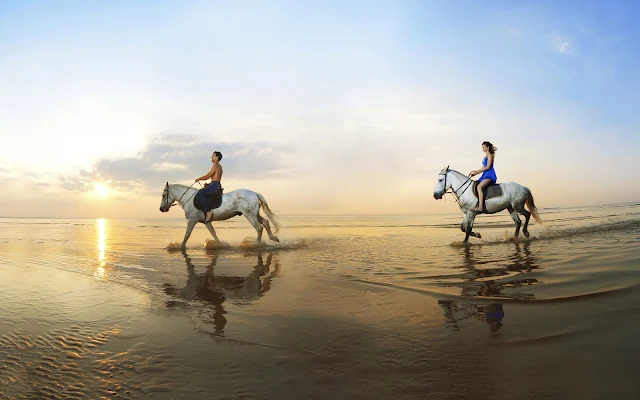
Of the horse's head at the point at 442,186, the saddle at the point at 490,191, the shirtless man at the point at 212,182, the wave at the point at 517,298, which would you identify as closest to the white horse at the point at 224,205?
the shirtless man at the point at 212,182

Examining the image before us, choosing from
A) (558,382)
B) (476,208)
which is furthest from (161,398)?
(476,208)

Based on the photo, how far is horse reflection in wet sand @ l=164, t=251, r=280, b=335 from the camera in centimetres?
432

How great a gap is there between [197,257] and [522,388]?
858 cm

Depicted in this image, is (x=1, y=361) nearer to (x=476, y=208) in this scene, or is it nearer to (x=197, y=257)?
(x=197, y=257)

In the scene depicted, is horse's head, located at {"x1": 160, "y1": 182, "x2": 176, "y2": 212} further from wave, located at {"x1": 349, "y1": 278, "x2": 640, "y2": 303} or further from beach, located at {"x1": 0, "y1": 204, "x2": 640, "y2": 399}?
wave, located at {"x1": 349, "y1": 278, "x2": 640, "y2": 303}

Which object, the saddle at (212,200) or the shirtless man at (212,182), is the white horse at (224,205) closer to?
the saddle at (212,200)

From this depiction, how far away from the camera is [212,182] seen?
11.7 metres

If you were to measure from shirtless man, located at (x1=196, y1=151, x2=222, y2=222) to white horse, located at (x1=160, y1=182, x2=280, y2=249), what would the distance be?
269 millimetres

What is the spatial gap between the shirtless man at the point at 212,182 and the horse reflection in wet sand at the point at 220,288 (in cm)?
445

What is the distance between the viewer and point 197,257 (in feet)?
30.7

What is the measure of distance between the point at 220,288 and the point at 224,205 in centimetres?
672

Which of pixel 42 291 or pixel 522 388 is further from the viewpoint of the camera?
pixel 42 291

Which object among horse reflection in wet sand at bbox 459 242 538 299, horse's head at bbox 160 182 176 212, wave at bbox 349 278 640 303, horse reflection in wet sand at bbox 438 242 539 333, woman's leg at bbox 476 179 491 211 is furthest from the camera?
horse's head at bbox 160 182 176 212

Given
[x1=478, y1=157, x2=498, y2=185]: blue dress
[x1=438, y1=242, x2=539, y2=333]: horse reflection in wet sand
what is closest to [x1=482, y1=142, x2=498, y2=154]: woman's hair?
[x1=478, y1=157, x2=498, y2=185]: blue dress
